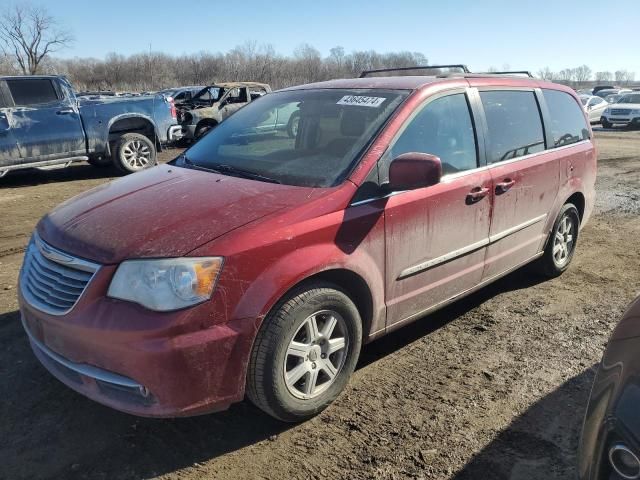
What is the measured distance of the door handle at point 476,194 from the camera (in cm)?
357

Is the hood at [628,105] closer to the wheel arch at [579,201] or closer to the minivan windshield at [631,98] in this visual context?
the minivan windshield at [631,98]

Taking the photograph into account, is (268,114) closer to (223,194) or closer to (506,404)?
(223,194)

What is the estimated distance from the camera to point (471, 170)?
3658 mm

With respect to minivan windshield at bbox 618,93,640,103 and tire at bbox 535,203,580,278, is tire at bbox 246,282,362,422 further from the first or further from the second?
minivan windshield at bbox 618,93,640,103

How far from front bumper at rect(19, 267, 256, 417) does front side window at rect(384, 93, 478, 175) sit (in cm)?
147

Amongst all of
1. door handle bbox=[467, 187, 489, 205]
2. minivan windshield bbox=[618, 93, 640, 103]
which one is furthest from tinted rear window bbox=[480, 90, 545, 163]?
minivan windshield bbox=[618, 93, 640, 103]

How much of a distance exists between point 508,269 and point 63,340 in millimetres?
3237

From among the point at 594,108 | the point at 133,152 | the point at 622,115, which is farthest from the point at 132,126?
the point at 594,108

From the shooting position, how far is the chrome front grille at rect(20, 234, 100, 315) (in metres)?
2.52

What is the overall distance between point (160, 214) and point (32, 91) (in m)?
8.45

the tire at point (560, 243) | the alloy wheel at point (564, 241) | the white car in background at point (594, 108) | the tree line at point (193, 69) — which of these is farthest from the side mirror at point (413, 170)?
the tree line at point (193, 69)

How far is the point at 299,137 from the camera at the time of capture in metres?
3.58

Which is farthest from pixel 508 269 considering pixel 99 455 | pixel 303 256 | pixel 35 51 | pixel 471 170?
pixel 35 51

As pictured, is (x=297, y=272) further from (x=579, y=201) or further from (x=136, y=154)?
(x=136, y=154)
